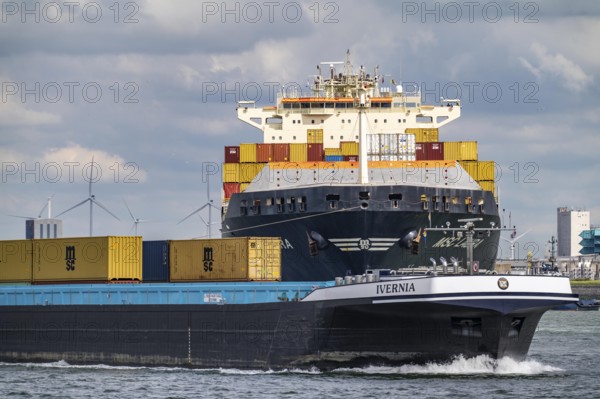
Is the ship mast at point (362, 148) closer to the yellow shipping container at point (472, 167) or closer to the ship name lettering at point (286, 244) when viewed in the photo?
the ship name lettering at point (286, 244)

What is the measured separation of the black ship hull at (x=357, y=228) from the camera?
6544cm

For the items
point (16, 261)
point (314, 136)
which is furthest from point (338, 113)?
point (16, 261)

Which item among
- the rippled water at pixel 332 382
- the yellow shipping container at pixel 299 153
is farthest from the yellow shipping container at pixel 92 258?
the yellow shipping container at pixel 299 153

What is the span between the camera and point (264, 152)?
80.8 m

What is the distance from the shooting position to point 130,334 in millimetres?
59125

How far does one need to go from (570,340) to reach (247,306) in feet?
95.8

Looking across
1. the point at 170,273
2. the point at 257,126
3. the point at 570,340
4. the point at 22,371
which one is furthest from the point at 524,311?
the point at 257,126

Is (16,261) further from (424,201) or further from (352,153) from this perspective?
(352,153)

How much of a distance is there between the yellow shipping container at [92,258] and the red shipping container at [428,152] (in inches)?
886

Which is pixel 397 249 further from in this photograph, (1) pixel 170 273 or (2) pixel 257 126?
(2) pixel 257 126

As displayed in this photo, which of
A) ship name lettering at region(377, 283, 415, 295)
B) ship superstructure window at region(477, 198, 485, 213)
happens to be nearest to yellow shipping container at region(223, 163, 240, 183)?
ship superstructure window at region(477, 198, 485, 213)

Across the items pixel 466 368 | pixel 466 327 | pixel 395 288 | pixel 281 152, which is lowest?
pixel 466 368

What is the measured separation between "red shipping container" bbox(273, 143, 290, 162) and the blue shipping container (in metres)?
19.9

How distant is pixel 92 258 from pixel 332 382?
1673cm
